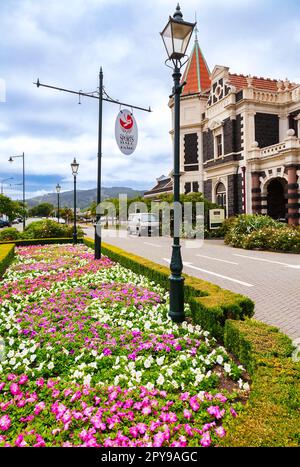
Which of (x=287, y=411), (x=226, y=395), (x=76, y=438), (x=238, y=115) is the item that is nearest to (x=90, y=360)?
(x=76, y=438)

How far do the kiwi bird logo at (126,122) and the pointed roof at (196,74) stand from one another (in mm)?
22703

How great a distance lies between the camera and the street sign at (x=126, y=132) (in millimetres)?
10266

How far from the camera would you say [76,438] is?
2.93m

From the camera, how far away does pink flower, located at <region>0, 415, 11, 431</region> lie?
310cm

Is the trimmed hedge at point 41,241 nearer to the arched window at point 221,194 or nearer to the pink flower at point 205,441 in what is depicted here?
the arched window at point 221,194

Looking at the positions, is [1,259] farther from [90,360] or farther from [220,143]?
[220,143]

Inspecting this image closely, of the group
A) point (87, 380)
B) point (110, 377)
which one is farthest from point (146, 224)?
point (87, 380)

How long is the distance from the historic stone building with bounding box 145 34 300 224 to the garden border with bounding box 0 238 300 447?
1655 cm

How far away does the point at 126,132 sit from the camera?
10508mm

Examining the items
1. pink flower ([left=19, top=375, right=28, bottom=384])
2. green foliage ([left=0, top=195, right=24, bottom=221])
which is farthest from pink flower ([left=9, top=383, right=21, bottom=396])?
green foliage ([left=0, top=195, right=24, bottom=221])

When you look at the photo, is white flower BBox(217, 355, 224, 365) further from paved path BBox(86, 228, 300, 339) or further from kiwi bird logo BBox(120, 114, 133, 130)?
kiwi bird logo BBox(120, 114, 133, 130)

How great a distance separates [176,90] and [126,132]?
4.87 meters

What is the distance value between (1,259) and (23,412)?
27.8 feet
